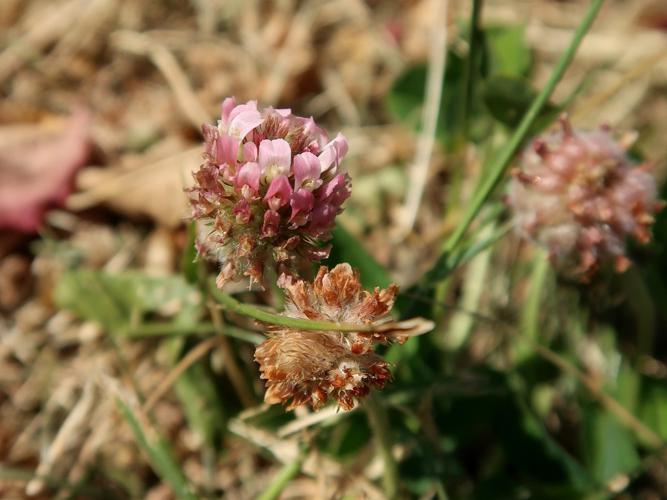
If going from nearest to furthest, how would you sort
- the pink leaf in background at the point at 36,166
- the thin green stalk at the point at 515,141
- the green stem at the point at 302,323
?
the green stem at the point at 302,323, the thin green stalk at the point at 515,141, the pink leaf in background at the point at 36,166

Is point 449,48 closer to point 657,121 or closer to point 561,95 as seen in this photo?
point 561,95

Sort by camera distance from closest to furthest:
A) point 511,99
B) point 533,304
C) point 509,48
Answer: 1. point 511,99
2. point 533,304
3. point 509,48

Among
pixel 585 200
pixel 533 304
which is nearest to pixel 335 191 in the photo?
pixel 585 200

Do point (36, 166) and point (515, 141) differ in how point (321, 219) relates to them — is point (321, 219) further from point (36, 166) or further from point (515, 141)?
point (36, 166)

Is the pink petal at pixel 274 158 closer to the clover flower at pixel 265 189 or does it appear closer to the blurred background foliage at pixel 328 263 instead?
the clover flower at pixel 265 189

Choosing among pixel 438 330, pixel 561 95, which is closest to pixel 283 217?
pixel 438 330

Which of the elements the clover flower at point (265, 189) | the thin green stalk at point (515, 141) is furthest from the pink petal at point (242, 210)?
the thin green stalk at point (515, 141)

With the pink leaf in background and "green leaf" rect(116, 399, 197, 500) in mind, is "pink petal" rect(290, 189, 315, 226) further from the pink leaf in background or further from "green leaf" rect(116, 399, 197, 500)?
the pink leaf in background

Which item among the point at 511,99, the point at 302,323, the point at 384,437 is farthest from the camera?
the point at 511,99
